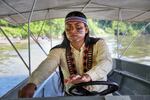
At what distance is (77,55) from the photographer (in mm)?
2398

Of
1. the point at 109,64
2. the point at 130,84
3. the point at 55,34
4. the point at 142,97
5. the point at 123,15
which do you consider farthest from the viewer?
the point at 55,34

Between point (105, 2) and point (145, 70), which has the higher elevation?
point (105, 2)

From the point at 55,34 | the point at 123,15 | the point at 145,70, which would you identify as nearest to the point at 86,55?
the point at 145,70

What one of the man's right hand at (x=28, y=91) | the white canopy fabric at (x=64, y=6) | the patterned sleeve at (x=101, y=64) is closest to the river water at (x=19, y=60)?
the white canopy fabric at (x=64, y=6)

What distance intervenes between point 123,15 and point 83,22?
12.4ft

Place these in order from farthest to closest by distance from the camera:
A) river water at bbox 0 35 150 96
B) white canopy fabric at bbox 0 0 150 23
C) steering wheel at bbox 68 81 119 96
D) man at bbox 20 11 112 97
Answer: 1. river water at bbox 0 35 150 96
2. white canopy fabric at bbox 0 0 150 23
3. man at bbox 20 11 112 97
4. steering wheel at bbox 68 81 119 96

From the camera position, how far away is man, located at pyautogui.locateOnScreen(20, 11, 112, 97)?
2193mm

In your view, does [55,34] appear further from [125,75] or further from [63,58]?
[63,58]

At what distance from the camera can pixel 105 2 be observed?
4.41 metres

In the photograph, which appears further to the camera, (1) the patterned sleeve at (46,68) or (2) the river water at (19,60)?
(2) the river water at (19,60)

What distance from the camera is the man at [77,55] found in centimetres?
219

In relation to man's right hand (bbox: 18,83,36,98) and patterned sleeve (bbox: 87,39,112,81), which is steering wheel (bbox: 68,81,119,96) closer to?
patterned sleeve (bbox: 87,39,112,81)

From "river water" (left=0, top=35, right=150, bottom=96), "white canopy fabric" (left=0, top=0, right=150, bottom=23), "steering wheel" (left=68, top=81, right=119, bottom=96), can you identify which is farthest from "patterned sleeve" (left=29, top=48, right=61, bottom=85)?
"river water" (left=0, top=35, right=150, bottom=96)

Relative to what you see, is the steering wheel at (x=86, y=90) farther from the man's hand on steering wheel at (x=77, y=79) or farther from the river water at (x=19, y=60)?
the river water at (x=19, y=60)
